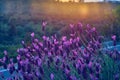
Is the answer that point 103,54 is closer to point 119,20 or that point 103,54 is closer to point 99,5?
point 119,20

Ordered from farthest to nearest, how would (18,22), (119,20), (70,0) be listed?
(70,0) < (18,22) < (119,20)

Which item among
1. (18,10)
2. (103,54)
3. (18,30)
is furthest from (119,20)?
(18,10)

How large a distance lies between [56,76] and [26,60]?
40cm

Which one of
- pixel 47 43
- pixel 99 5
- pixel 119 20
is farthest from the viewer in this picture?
pixel 99 5

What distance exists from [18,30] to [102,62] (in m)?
11.7

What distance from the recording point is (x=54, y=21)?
69.1 ft

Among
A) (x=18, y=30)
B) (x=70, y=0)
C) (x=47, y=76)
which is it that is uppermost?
(x=47, y=76)

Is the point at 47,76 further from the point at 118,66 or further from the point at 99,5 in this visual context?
the point at 99,5

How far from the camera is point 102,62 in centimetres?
581

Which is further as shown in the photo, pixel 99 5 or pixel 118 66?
pixel 99 5

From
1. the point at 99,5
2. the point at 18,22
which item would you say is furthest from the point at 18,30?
the point at 99,5

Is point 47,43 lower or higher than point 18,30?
higher

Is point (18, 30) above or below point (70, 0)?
above

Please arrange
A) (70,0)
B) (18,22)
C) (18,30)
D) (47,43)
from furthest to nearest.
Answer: (70,0)
(18,22)
(18,30)
(47,43)
